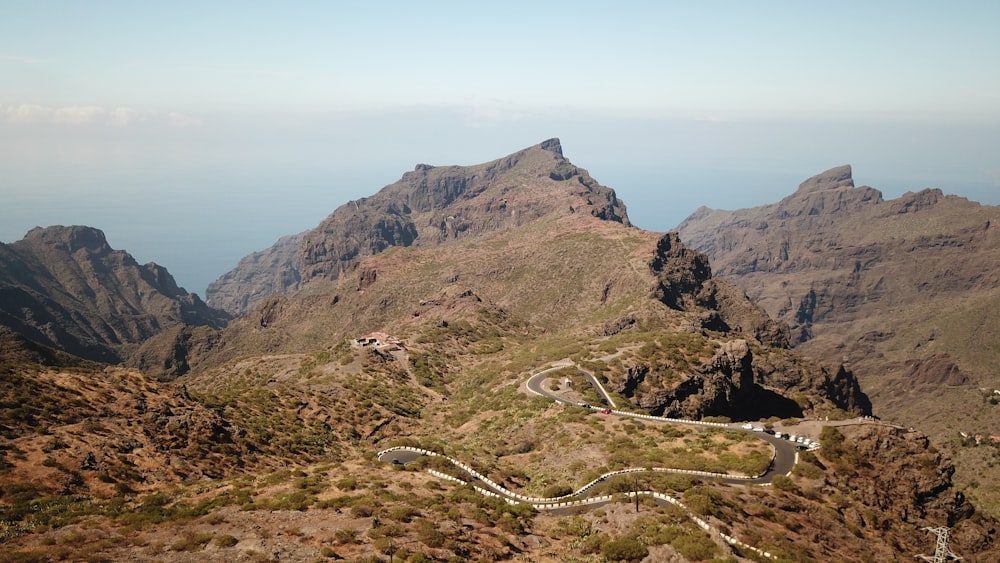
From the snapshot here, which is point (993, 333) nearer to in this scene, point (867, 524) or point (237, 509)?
point (867, 524)

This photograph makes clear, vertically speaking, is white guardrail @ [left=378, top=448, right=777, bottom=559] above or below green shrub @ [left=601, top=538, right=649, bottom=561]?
below

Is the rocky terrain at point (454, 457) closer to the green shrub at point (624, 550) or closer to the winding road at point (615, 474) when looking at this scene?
the green shrub at point (624, 550)

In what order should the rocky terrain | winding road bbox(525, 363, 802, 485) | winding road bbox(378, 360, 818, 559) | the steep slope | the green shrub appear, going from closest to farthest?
1. the green shrub
2. the rocky terrain
3. winding road bbox(378, 360, 818, 559)
4. winding road bbox(525, 363, 802, 485)
5. the steep slope

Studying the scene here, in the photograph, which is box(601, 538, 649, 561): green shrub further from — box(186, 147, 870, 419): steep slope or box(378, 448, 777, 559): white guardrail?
box(186, 147, 870, 419): steep slope

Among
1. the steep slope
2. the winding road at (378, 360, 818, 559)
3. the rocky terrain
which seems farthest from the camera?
the steep slope

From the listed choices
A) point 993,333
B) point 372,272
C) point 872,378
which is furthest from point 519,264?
point 993,333

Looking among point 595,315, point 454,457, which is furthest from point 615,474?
point 595,315

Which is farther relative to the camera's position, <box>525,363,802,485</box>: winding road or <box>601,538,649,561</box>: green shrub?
<box>525,363,802,485</box>: winding road

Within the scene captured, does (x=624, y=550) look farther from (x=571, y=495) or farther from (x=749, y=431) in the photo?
(x=749, y=431)

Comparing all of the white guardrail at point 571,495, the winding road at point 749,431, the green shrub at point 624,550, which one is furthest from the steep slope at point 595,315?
the green shrub at point 624,550

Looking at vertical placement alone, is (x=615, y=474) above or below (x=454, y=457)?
above

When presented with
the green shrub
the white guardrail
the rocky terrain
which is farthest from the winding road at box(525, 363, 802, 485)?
A: the green shrub

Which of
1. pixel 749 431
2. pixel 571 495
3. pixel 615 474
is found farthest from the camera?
pixel 749 431
